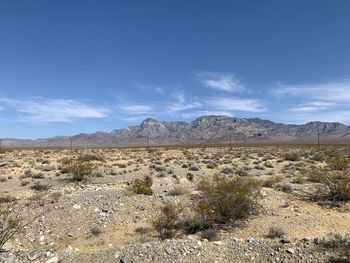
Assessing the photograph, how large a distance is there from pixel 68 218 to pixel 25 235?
6.44 ft

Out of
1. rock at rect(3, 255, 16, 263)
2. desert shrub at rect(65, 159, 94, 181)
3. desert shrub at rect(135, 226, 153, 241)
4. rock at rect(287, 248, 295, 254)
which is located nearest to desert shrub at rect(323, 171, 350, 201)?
rock at rect(287, 248, 295, 254)

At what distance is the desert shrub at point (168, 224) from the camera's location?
42.6 ft

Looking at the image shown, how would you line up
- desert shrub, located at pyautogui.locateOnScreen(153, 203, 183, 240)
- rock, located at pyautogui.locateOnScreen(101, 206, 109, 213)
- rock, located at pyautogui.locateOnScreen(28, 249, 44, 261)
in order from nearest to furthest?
rock, located at pyautogui.locateOnScreen(28, 249, 44, 261) → desert shrub, located at pyautogui.locateOnScreen(153, 203, 183, 240) → rock, located at pyautogui.locateOnScreen(101, 206, 109, 213)

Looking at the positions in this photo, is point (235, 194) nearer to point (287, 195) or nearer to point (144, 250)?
point (287, 195)

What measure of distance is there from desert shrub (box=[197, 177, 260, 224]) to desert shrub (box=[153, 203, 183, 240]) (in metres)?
0.92

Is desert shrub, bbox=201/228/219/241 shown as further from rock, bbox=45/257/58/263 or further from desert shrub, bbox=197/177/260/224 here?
rock, bbox=45/257/58/263

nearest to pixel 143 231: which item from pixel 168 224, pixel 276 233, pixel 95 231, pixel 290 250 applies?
pixel 168 224

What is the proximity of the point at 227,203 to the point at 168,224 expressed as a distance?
256 cm

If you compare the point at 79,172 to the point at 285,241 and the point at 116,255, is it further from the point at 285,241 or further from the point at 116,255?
the point at 285,241

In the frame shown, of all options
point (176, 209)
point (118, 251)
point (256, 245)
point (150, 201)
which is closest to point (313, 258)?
point (256, 245)

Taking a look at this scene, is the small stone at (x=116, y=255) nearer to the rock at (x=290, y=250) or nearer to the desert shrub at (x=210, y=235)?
the desert shrub at (x=210, y=235)

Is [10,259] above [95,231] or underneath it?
above

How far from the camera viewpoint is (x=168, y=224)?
1380 centimetres

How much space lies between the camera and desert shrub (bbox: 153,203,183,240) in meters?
13.0
